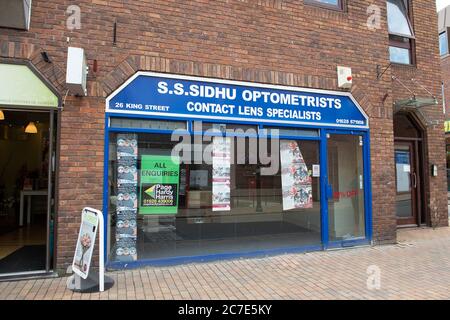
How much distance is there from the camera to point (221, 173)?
680 cm

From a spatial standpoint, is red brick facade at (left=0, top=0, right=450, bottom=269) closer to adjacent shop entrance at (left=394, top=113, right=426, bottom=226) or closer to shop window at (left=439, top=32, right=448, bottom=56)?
adjacent shop entrance at (left=394, top=113, right=426, bottom=226)

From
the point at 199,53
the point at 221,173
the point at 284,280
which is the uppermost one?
the point at 199,53

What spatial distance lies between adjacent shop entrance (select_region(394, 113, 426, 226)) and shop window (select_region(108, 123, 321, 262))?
3711 mm

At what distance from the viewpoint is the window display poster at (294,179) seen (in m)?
7.30

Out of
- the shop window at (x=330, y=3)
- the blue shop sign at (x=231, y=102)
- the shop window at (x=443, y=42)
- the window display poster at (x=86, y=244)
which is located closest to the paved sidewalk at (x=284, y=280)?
the window display poster at (x=86, y=244)

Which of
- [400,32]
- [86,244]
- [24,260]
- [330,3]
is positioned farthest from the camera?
[400,32]

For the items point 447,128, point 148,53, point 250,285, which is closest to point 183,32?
point 148,53

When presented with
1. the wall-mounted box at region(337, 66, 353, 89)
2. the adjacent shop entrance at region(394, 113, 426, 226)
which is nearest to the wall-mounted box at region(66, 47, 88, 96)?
the wall-mounted box at region(337, 66, 353, 89)

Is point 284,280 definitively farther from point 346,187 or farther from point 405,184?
point 405,184

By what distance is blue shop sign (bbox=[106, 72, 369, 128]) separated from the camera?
20.0ft

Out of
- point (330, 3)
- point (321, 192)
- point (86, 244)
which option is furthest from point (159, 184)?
point (330, 3)

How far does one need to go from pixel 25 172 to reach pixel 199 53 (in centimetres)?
705

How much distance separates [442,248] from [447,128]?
18298 millimetres

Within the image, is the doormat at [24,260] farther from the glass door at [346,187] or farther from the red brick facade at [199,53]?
the glass door at [346,187]
